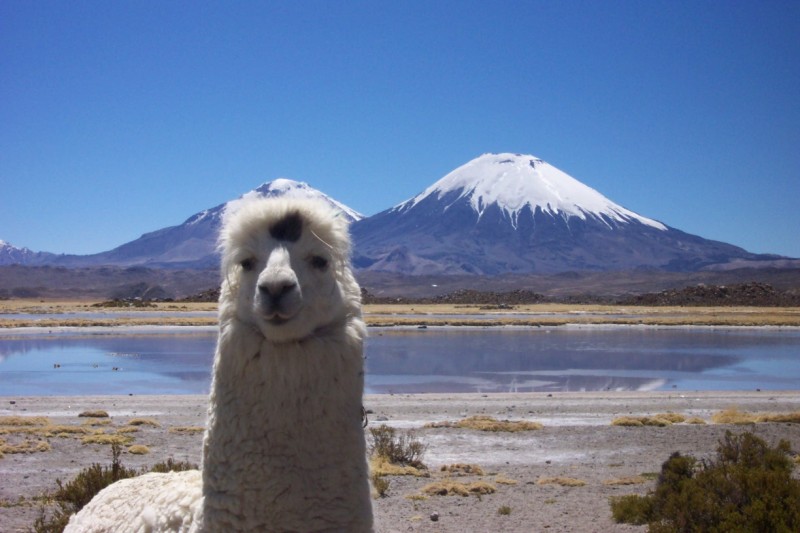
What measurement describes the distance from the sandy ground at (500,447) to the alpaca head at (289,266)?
519 cm

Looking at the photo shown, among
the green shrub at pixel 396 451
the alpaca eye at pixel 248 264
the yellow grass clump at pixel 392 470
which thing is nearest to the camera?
the alpaca eye at pixel 248 264

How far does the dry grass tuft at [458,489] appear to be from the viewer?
892cm

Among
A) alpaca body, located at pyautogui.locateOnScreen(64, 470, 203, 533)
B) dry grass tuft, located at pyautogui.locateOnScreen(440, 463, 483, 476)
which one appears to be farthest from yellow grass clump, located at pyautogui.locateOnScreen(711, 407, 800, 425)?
alpaca body, located at pyautogui.locateOnScreen(64, 470, 203, 533)

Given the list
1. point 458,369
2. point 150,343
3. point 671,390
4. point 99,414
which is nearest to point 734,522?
point 99,414

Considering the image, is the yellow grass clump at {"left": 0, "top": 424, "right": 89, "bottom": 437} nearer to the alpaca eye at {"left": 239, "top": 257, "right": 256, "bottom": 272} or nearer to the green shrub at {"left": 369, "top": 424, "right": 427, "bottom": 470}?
the green shrub at {"left": 369, "top": 424, "right": 427, "bottom": 470}

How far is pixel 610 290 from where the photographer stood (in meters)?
164

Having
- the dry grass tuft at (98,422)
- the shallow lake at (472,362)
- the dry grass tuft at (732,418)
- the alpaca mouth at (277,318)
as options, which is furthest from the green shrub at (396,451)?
the shallow lake at (472,362)

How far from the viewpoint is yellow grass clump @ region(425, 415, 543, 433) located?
530 inches

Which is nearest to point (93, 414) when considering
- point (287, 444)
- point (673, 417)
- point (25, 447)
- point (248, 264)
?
point (25, 447)

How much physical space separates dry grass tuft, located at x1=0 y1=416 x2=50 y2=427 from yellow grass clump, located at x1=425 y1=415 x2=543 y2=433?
6.63 metres

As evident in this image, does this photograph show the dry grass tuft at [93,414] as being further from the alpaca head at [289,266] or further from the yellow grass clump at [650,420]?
the alpaca head at [289,266]

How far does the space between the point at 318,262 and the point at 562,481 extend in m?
7.50

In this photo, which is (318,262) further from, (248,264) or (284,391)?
(284,391)

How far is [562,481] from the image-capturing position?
9461mm
